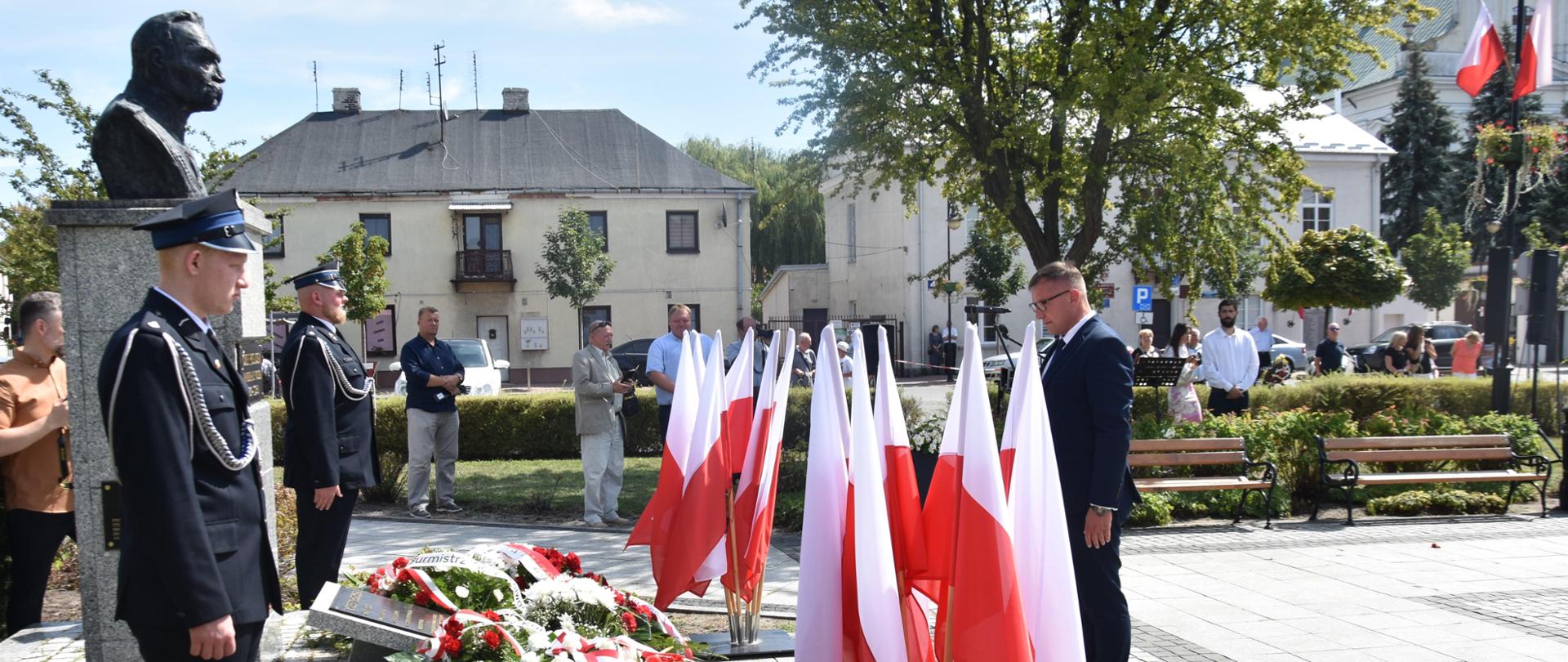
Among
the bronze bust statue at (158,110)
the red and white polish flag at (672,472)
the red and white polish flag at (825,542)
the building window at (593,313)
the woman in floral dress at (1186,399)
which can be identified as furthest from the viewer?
the building window at (593,313)

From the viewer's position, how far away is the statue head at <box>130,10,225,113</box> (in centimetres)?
522

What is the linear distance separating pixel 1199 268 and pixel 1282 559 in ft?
20.5

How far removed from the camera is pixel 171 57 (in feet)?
17.2

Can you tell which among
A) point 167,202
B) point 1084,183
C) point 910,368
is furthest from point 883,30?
point 910,368

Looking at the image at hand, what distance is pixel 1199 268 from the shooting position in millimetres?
14180

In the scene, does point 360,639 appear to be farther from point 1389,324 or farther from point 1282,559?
point 1389,324

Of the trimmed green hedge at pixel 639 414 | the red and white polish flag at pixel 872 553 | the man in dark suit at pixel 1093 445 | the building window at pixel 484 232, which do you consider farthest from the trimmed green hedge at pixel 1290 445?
the building window at pixel 484 232

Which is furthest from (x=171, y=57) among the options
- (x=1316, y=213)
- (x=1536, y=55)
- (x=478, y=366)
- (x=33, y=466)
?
(x=1316, y=213)

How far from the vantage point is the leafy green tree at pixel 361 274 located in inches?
1211

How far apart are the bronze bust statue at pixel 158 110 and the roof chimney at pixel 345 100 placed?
40.9 meters

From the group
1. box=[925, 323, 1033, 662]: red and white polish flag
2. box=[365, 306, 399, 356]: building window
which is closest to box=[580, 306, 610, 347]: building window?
box=[365, 306, 399, 356]: building window

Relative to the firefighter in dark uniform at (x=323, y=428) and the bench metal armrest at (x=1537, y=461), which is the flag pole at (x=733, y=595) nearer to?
the firefighter in dark uniform at (x=323, y=428)

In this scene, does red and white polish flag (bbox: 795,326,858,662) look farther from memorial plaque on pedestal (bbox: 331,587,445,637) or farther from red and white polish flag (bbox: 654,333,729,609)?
memorial plaque on pedestal (bbox: 331,587,445,637)

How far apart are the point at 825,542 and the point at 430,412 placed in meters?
6.53
